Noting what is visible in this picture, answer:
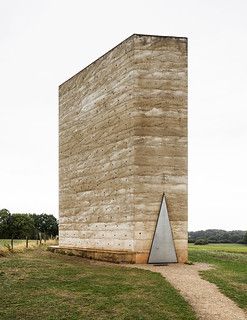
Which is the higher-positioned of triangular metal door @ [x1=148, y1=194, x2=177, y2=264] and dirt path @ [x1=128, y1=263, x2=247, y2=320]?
triangular metal door @ [x1=148, y1=194, x2=177, y2=264]

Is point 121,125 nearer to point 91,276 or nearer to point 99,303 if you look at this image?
point 91,276

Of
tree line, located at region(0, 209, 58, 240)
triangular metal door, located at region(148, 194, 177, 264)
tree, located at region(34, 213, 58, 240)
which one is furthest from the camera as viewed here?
tree, located at region(34, 213, 58, 240)

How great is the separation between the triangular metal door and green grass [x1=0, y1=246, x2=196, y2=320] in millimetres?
3090

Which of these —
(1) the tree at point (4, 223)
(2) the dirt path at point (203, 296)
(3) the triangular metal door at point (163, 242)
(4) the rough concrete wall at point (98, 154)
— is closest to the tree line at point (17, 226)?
(1) the tree at point (4, 223)

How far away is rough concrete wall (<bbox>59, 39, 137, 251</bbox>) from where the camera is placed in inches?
835

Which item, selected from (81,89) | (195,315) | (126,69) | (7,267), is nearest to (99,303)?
(195,315)

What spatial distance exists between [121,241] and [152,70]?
8.48 meters

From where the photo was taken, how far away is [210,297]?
41.8ft

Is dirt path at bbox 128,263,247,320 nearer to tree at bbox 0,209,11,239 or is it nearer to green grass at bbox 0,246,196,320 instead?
green grass at bbox 0,246,196,320

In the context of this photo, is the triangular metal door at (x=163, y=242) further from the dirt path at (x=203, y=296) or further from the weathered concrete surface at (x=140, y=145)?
the dirt path at (x=203, y=296)

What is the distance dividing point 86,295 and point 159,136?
9.94m

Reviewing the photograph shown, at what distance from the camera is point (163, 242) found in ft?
66.8

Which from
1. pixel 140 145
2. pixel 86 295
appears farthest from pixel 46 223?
pixel 86 295

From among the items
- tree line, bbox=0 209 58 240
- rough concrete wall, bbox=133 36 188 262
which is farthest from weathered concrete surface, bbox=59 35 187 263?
tree line, bbox=0 209 58 240
